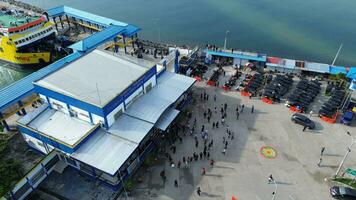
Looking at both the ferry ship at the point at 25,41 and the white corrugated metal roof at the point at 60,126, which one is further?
the ferry ship at the point at 25,41

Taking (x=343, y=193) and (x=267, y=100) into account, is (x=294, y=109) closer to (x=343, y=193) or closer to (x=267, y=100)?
(x=267, y=100)

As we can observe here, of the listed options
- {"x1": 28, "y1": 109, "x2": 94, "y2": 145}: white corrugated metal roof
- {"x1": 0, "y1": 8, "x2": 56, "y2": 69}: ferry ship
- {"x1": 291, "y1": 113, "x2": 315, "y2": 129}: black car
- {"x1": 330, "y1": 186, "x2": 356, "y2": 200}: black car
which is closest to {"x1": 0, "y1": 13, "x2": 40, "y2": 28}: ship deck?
{"x1": 0, "y1": 8, "x2": 56, "y2": 69}: ferry ship

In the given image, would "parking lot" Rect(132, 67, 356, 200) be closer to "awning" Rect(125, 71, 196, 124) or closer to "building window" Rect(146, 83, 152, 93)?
"awning" Rect(125, 71, 196, 124)

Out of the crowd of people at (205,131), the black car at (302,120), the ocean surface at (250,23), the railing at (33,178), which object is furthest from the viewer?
the ocean surface at (250,23)

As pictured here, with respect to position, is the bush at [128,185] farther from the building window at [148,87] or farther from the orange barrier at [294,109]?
the orange barrier at [294,109]

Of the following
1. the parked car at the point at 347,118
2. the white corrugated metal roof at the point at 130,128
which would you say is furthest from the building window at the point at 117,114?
the parked car at the point at 347,118

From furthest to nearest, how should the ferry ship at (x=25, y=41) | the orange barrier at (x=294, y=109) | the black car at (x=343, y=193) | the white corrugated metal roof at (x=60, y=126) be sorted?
the ferry ship at (x=25, y=41)
the orange barrier at (x=294, y=109)
the white corrugated metal roof at (x=60, y=126)
the black car at (x=343, y=193)

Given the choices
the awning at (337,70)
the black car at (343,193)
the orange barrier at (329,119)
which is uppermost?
the awning at (337,70)
